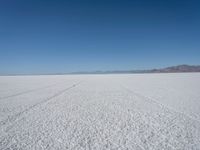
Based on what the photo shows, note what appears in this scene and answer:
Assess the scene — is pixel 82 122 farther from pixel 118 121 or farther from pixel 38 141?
pixel 38 141

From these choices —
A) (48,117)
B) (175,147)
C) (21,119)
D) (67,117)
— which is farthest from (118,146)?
(21,119)

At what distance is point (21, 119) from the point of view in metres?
3.95

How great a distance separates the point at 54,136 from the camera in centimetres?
296

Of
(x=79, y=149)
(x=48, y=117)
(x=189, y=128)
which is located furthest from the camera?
(x=48, y=117)

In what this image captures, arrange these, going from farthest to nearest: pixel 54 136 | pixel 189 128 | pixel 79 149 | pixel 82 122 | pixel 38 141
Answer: pixel 82 122 < pixel 189 128 < pixel 54 136 < pixel 38 141 < pixel 79 149

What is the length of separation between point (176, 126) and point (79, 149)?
2.17m

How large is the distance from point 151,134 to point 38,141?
6.79 feet

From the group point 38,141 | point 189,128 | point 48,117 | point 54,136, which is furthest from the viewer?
point 48,117

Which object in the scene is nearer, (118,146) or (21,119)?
(118,146)

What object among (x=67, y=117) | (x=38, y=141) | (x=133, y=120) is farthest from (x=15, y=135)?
(x=133, y=120)

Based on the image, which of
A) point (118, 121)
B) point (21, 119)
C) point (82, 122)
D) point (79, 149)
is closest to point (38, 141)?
point (79, 149)

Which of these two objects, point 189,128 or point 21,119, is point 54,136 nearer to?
point 21,119

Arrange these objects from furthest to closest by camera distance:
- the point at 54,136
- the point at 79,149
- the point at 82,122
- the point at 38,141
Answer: the point at 82,122, the point at 54,136, the point at 38,141, the point at 79,149

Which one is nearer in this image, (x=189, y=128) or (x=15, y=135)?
(x=15, y=135)
